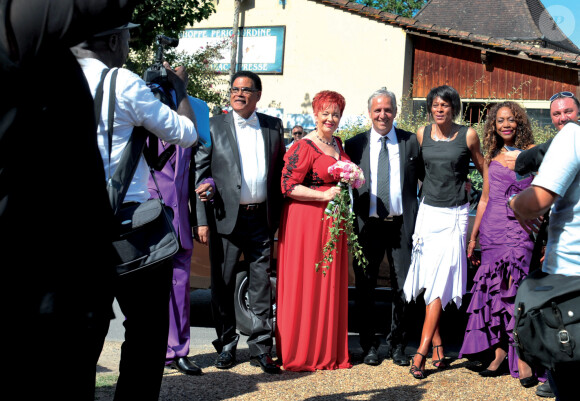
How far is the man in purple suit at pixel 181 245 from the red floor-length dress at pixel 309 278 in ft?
2.46

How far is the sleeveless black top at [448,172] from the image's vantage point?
18.8ft

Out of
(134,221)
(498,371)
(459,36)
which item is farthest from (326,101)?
(459,36)

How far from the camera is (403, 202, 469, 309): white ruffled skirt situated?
18.7ft

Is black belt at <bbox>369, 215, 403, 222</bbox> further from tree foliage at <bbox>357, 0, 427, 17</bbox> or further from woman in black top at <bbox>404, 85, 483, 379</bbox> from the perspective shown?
tree foliage at <bbox>357, 0, 427, 17</bbox>

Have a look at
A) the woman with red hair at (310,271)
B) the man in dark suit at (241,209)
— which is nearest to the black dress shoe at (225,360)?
the man in dark suit at (241,209)

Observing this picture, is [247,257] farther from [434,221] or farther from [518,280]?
[518,280]

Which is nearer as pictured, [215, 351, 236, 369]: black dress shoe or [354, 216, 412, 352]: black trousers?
[215, 351, 236, 369]: black dress shoe

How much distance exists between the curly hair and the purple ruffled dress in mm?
187

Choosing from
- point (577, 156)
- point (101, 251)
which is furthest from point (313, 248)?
point (101, 251)

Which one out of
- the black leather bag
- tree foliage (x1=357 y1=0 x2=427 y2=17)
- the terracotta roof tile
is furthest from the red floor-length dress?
tree foliage (x1=357 y1=0 x2=427 y2=17)

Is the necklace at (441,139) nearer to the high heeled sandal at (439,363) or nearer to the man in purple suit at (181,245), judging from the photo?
the high heeled sandal at (439,363)

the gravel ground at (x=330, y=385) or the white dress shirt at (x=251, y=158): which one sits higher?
the white dress shirt at (x=251, y=158)

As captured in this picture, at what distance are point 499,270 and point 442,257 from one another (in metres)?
0.47

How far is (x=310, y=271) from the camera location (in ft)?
18.6
